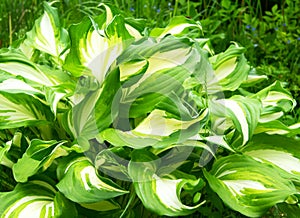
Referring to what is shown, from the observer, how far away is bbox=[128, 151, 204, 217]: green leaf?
1.29 metres

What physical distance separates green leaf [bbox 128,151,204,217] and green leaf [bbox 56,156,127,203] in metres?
0.06

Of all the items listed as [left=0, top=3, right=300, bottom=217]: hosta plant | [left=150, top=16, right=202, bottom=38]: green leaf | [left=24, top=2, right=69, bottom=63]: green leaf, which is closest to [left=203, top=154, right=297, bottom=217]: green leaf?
[left=0, top=3, right=300, bottom=217]: hosta plant

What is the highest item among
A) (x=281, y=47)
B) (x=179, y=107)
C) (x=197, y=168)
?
(x=179, y=107)

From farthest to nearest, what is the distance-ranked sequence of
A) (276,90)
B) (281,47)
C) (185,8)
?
(185,8), (281,47), (276,90)

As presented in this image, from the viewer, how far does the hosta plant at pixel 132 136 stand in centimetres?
137

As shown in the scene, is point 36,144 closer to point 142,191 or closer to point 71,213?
point 71,213

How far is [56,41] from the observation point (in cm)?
183

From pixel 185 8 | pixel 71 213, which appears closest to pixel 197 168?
pixel 71 213

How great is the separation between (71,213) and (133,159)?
19 centimetres

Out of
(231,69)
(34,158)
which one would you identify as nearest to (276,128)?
(231,69)

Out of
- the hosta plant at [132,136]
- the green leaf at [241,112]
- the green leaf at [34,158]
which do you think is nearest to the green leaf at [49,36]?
the hosta plant at [132,136]

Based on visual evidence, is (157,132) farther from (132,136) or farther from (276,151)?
(276,151)

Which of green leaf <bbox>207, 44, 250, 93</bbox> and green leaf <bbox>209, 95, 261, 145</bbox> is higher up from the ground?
green leaf <bbox>209, 95, 261, 145</bbox>

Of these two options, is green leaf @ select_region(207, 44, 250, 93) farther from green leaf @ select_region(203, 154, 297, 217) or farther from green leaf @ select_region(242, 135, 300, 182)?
green leaf @ select_region(203, 154, 297, 217)
